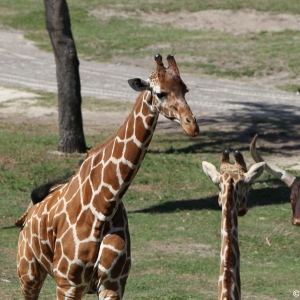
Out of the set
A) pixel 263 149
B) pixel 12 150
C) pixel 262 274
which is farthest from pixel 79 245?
pixel 263 149

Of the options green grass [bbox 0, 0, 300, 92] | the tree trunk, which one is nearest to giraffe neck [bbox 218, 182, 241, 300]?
the tree trunk

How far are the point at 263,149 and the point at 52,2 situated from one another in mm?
5459

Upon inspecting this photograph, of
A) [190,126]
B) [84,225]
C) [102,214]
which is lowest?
[84,225]

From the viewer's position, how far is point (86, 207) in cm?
788

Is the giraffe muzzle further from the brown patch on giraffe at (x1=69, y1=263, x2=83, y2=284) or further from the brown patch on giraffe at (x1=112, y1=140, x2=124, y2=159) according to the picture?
the brown patch on giraffe at (x1=69, y1=263, x2=83, y2=284)

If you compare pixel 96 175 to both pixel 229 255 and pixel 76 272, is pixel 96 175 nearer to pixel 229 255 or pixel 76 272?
pixel 76 272

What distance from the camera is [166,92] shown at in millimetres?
7176

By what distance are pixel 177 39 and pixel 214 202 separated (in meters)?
19.1

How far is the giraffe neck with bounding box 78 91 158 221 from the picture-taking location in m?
7.51

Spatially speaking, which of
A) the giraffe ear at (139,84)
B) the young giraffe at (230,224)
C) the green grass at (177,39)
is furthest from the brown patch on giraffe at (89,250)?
the green grass at (177,39)

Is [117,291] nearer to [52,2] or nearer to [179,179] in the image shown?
[179,179]

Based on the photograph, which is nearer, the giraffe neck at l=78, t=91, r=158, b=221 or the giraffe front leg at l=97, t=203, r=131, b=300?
the giraffe neck at l=78, t=91, r=158, b=221

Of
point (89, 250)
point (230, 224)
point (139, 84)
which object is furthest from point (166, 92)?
point (89, 250)

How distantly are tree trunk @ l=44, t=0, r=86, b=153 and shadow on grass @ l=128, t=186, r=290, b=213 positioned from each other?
3852 millimetres
